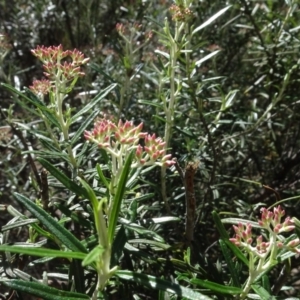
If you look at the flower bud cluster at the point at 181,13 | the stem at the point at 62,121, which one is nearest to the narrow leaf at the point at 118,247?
the stem at the point at 62,121

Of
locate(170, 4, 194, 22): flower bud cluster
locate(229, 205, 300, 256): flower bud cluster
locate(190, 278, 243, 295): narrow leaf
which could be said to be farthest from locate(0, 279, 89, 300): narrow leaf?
locate(170, 4, 194, 22): flower bud cluster

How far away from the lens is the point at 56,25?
2992 mm

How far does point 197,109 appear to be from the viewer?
1698mm

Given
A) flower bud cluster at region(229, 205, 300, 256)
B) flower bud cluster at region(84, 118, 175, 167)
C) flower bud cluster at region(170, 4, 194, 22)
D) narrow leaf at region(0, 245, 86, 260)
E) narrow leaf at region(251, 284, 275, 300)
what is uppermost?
flower bud cluster at region(170, 4, 194, 22)

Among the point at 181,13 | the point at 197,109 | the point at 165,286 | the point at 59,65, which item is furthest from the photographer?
the point at 197,109

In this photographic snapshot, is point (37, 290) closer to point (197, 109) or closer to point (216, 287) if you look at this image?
point (216, 287)

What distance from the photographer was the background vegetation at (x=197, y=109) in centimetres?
162

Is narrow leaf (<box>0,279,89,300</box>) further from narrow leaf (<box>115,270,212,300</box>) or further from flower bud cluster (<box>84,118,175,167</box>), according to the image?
flower bud cluster (<box>84,118,175,167</box>)

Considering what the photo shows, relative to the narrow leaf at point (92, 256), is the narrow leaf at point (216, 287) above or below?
below

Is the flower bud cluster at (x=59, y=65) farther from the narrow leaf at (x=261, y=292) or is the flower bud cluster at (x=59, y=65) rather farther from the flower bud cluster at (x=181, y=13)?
the narrow leaf at (x=261, y=292)

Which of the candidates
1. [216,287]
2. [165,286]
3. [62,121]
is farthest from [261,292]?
[62,121]

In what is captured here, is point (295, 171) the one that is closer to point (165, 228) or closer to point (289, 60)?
point (289, 60)

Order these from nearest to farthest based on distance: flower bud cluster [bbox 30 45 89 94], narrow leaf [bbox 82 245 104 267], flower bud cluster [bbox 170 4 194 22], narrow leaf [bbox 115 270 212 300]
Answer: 1. narrow leaf [bbox 82 245 104 267]
2. narrow leaf [bbox 115 270 212 300]
3. flower bud cluster [bbox 30 45 89 94]
4. flower bud cluster [bbox 170 4 194 22]

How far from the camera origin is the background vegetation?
162 centimetres
